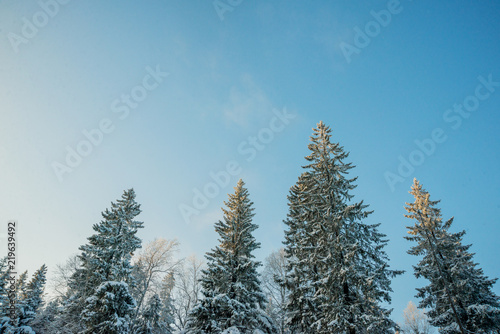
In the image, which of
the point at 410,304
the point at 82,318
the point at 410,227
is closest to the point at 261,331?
the point at 82,318

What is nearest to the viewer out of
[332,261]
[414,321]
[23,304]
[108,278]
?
[332,261]

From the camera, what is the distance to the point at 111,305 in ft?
51.8

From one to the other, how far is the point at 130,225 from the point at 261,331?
1337 centimetres

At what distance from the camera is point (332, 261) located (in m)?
13.6

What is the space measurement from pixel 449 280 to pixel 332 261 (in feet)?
39.5

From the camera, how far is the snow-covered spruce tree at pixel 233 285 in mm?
14281

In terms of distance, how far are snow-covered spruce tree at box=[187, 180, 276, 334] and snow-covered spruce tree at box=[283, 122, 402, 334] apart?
2.29 meters

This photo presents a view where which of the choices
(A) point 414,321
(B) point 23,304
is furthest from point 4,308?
(A) point 414,321

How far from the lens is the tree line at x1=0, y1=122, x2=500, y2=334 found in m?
13.0

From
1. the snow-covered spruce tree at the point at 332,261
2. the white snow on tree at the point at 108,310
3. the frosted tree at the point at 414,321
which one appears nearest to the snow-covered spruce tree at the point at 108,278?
the white snow on tree at the point at 108,310

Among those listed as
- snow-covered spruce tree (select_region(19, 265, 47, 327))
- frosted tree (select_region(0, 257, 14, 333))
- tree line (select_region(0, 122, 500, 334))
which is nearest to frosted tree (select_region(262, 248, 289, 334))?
tree line (select_region(0, 122, 500, 334))

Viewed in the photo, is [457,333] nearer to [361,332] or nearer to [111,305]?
[361,332]

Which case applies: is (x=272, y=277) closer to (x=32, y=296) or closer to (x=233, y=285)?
(x=233, y=285)

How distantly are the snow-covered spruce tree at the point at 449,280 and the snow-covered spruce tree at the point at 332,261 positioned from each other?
27.9 ft
